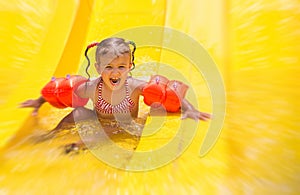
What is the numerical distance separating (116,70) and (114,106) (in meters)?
0.13

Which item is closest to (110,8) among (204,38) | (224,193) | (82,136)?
(204,38)

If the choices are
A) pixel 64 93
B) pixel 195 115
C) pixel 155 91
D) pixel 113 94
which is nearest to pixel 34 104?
pixel 64 93

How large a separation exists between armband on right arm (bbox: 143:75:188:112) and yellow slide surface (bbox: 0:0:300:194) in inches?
1.7

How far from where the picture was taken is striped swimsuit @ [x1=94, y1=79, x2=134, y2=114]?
1.29 m

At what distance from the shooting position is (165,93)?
1238 millimetres

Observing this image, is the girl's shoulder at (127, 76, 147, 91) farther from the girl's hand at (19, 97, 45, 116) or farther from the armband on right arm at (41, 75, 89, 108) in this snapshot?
the girl's hand at (19, 97, 45, 116)

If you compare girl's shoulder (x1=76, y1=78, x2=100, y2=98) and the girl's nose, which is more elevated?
the girl's nose

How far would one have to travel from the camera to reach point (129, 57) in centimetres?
125

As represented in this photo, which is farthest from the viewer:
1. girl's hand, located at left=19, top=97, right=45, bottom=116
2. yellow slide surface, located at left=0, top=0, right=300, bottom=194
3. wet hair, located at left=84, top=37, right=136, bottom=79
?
girl's hand, located at left=19, top=97, right=45, bottom=116

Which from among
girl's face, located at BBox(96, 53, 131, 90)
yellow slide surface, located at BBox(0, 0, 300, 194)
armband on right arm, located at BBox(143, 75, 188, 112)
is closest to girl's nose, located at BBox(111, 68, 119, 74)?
girl's face, located at BBox(96, 53, 131, 90)

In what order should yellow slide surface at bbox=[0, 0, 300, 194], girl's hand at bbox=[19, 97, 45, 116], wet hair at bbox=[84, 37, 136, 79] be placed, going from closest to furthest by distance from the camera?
yellow slide surface at bbox=[0, 0, 300, 194]
wet hair at bbox=[84, 37, 136, 79]
girl's hand at bbox=[19, 97, 45, 116]

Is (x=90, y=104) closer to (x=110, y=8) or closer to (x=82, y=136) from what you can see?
(x=82, y=136)

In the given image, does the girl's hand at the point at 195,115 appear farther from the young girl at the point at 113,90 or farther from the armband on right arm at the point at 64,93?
the armband on right arm at the point at 64,93

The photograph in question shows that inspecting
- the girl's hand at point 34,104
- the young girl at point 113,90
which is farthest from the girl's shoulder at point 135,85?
the girl's hand at point 34,104
